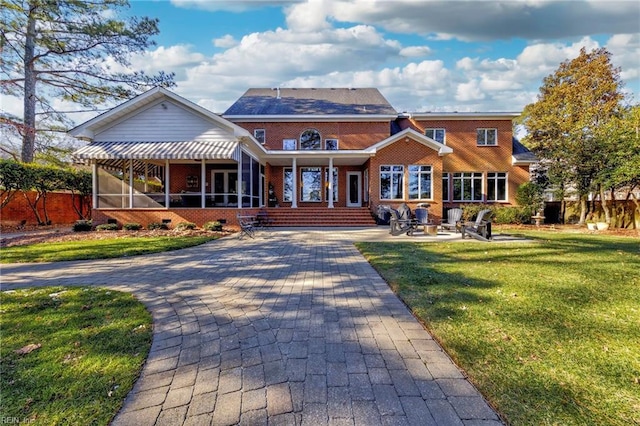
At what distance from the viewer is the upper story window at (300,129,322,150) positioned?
904 inches

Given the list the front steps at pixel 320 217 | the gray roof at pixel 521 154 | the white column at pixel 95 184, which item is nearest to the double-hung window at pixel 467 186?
the gray roof at pixel 521 154

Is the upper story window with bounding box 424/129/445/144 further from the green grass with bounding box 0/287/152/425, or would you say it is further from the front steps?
the green grass with bounding box 0/287/152/425

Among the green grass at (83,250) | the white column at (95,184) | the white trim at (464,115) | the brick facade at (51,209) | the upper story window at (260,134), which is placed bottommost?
the green grass at (83,250)

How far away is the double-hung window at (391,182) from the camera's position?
19.4 metres

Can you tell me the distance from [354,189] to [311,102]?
7.88 metres

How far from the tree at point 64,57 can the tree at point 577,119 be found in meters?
25.5

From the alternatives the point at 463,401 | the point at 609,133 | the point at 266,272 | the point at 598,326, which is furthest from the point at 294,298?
the point at 609,133

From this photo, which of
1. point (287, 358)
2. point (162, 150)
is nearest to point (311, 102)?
point (162, 150)

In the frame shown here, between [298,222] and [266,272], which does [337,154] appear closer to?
[298,222]

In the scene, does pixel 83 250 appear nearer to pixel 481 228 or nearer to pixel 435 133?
pixel 481 228

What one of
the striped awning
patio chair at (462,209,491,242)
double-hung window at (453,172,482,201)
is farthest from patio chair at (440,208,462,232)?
the striped awning

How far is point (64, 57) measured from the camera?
64.7 ft

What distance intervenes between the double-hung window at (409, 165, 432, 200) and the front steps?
3216mm

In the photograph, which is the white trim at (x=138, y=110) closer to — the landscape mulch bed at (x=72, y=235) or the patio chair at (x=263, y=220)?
the patio chair at (x=263, y=220)
